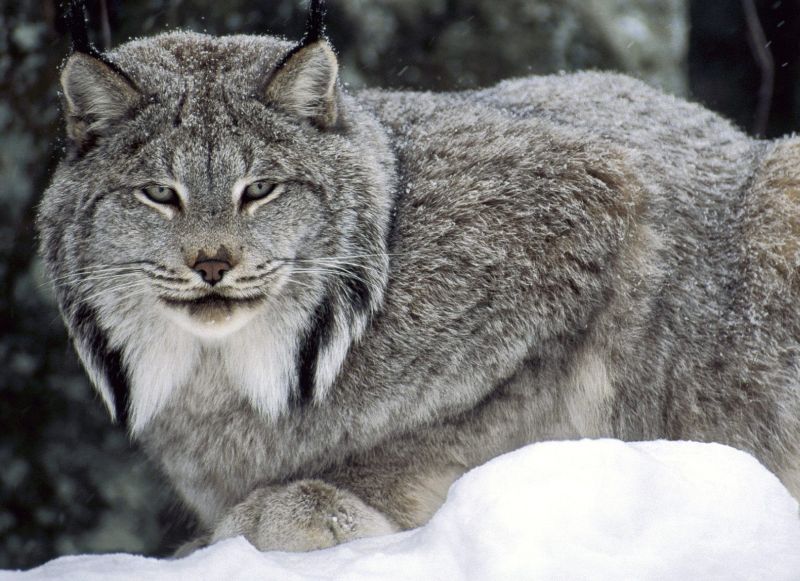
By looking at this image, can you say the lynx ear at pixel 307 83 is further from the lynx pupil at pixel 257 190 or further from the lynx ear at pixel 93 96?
the lynx ear at pixel 93 96

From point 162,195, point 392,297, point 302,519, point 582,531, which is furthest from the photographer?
point 392,297

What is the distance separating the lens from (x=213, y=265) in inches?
101

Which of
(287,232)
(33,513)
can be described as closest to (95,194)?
(287,232)

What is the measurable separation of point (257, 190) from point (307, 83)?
0.35 metres

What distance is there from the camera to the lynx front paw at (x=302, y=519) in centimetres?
272

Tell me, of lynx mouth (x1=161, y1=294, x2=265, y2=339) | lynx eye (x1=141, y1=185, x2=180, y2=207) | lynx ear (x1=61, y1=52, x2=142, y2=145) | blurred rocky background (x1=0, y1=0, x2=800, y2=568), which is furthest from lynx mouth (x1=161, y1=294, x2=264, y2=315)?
blurred rocky background (x1=0, y1=0, x2=800, y2=568)

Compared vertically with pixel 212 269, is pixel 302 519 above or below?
below

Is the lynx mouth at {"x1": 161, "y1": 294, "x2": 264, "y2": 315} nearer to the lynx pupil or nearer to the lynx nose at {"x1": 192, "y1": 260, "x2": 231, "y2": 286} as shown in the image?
the lynx nose at {"x1": 192, "y1": 260, "x2": 231, "y2": 286}

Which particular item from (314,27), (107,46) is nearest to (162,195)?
(314,27)

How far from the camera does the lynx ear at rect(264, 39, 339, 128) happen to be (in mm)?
2773

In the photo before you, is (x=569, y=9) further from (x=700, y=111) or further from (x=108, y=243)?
(x=108, y=243)

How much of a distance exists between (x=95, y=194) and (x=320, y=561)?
119 cm

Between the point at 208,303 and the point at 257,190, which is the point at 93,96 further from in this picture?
the point at 208,303

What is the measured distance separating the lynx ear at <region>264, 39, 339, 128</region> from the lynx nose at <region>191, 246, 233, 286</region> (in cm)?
50
